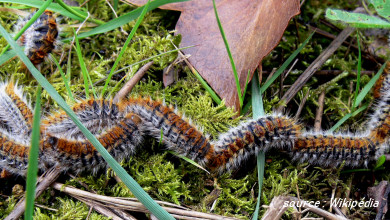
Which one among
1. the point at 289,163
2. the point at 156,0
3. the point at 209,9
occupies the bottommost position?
the point at 289,163

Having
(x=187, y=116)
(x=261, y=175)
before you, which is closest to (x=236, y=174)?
(x=261, y=175)

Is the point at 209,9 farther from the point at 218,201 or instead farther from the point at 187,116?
the point at 218,201

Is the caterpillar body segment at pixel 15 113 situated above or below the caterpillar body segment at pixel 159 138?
above

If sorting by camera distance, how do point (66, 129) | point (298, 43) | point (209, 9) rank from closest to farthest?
point (66, 129)
point (209, 9)
point (298, 43)

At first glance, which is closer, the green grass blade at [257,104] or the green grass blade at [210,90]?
the green grass blade at [257,104]

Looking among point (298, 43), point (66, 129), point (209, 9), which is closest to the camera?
point (66, 129)

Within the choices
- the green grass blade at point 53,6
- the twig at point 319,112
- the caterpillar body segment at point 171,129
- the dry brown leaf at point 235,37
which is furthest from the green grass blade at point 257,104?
the green grass blade at point 53,6

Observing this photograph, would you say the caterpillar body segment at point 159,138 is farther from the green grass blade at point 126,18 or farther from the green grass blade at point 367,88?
the green grass blade at point 126,18
